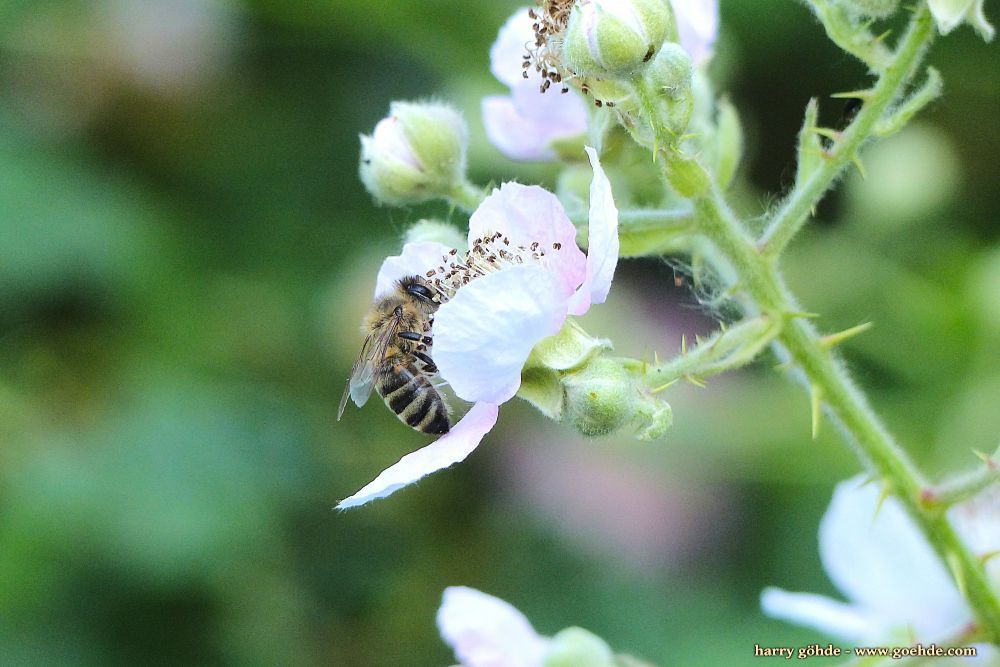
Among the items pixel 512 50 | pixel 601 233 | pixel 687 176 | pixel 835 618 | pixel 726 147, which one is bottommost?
pixel 835 618

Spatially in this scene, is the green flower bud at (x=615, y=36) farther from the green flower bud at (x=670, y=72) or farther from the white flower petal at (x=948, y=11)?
the white flower petal at (x=948, y=11)

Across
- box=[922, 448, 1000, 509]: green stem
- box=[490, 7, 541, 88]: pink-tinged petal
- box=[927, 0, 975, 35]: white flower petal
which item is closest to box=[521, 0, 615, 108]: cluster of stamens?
box=[490, 7, 541, 88]: pink-tinged petal

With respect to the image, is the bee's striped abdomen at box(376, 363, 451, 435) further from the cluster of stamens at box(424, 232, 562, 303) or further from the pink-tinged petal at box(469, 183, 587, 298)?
the pink-tinged petal at box(469, 183, 587, 298)

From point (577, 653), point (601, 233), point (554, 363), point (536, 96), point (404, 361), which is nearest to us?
point (601, 233)

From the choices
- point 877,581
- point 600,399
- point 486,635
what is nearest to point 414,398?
point 486,635

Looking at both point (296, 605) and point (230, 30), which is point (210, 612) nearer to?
point (296, 605)

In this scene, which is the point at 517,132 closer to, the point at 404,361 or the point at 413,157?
the point at 413,157
